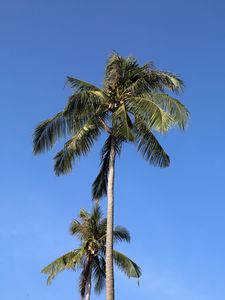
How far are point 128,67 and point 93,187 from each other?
5.06 metres

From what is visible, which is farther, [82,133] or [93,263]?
[93,263]

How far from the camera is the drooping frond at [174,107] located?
22.8 metres

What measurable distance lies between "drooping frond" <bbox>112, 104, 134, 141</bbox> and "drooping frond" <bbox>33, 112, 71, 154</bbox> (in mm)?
2179

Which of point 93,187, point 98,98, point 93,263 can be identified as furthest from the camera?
point 93,263

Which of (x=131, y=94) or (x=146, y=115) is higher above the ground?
(x=131, y=94)

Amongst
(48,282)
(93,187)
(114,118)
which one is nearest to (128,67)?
(114,118)

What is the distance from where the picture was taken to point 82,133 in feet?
78.5

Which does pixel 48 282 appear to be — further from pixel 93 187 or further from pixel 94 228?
pixel 93 187

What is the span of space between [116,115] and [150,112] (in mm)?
1281

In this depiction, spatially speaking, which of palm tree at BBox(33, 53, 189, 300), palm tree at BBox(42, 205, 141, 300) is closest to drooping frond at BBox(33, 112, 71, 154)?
palm tree at BBox(33, 53, 189, 300)

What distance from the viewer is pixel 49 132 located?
79.8 feet

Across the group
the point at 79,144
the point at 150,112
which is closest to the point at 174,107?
the point at 150,112

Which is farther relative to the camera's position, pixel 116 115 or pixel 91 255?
pixel 91 255

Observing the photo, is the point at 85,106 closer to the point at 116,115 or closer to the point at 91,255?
the point at 116,115
